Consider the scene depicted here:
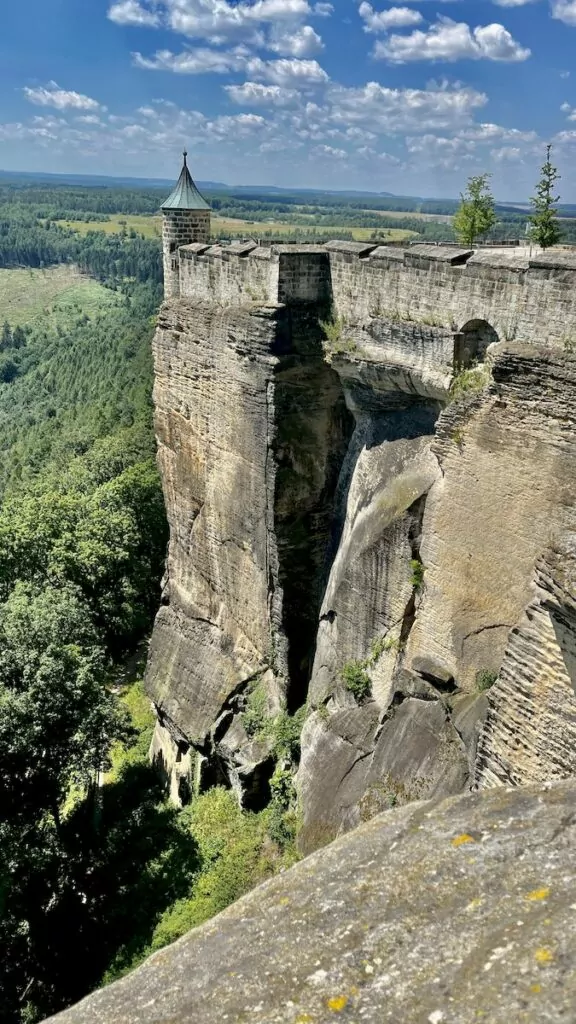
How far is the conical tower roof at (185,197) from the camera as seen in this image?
2005cm

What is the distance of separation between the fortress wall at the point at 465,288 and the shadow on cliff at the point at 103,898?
14.1m

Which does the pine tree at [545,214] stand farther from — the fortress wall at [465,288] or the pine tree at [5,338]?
the pine tree at [5,338]

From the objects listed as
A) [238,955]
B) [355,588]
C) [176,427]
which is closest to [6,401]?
[176,427]

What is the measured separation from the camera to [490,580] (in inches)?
499

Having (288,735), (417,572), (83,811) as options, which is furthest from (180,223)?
(83,811)

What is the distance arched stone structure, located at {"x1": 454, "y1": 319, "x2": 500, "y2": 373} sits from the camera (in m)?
12.6

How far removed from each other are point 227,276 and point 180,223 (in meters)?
3.57

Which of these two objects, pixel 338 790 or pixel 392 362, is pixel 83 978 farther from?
pixel 392 362

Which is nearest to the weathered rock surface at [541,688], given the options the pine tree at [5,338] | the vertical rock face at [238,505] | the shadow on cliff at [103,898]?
the vertical rock face at [238,505]

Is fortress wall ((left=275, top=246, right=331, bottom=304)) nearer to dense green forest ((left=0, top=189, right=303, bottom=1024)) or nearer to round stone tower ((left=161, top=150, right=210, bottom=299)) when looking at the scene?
round stone tower ((left=161, top=150, right=210, bottom=299))

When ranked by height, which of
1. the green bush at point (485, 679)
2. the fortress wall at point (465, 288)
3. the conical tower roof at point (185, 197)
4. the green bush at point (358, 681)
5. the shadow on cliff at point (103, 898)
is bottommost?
the shadow on cliff at point (103, 898)

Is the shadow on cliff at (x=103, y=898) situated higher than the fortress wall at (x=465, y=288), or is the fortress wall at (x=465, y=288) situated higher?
the fortress wall at (x=465, y=288)

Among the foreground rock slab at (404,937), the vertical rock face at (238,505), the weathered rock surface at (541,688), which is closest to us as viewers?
the foreground rock slab at (404,937)

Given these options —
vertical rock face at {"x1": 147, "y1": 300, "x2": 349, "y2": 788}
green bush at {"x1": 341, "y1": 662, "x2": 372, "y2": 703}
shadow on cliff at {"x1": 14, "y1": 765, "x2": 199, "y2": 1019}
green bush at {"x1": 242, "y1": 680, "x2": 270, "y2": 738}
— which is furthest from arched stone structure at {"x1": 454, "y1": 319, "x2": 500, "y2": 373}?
shadow on cliff at {"x1": 14, "y1": 765, "x2": 199, "y2": 1019}
